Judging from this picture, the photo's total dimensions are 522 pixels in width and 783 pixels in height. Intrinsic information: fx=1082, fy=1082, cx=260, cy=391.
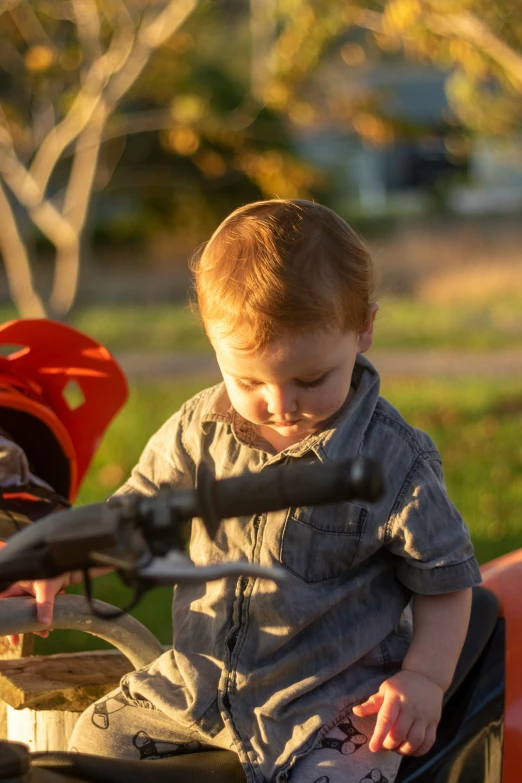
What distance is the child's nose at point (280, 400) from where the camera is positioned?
172 cm

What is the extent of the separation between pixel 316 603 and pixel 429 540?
0.21 metres

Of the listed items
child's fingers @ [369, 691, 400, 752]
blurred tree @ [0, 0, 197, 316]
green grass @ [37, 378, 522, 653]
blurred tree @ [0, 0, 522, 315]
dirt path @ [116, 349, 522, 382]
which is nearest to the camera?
child's fingers @ [369, 691, 400, 752]

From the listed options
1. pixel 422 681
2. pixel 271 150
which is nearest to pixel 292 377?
pixel 422 681

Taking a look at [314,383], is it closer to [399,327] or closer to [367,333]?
[367,333]

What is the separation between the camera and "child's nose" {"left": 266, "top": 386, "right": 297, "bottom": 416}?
172 cm

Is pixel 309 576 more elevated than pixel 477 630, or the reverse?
pixel 309 576

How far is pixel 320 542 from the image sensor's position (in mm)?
1804

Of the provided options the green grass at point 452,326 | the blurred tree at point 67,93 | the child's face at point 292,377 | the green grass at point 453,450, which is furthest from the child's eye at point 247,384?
the green grass at point 452,326

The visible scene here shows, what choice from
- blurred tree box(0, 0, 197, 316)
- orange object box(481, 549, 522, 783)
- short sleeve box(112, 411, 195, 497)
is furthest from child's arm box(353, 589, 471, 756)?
blurred tree box(0, 0, 197, 316)

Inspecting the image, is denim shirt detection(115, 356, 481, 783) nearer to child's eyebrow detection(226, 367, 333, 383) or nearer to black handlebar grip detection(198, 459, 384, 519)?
child's eyebrow detection(226, 367, 333, 383)

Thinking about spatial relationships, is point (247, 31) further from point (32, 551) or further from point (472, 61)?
point (32, 551)

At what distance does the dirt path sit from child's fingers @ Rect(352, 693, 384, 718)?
7.99m

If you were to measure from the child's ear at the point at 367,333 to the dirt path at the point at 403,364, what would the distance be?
25.6 feet

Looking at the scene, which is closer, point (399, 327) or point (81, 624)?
point (81, 624)
